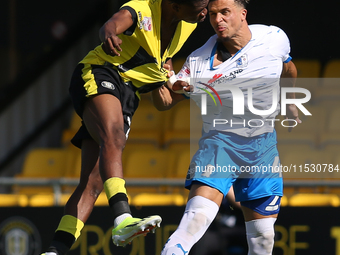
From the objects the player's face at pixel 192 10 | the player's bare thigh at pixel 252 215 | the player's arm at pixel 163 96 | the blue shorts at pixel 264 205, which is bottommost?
the player's bare thigh at pixel 252 215

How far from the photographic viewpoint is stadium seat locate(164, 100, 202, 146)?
286 inches

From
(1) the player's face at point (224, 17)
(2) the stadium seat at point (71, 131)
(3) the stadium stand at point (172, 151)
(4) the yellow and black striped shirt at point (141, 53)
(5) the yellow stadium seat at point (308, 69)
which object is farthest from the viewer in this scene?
(2) the stadium seat at point (71, 131)

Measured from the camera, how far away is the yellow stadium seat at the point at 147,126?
7.58m

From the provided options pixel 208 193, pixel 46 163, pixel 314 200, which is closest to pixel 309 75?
pixel 314 200

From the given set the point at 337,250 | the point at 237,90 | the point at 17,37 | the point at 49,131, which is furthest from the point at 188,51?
the point at 237,90

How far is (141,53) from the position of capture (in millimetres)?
3928

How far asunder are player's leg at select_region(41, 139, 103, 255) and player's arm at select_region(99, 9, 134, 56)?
0.80 metres

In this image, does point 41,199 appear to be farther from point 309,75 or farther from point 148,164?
point 309,75

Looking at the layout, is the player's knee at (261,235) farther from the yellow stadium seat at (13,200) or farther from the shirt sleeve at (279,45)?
the yellow stadium seat at (13,200)

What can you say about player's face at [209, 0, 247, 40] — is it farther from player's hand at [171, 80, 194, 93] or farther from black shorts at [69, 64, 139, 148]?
black shorts at [69, 64, 139, 148]

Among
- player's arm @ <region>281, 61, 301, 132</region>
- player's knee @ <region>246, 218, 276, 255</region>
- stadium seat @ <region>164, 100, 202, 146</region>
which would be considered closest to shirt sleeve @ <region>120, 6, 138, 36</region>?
player's arm @ <region>281, 61, 301, 132</region>

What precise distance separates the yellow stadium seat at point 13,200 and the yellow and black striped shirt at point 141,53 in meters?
3.23

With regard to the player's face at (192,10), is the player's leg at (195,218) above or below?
below

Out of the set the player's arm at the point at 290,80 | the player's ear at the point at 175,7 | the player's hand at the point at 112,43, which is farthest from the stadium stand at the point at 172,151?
the player's hand at the point at 112,43
